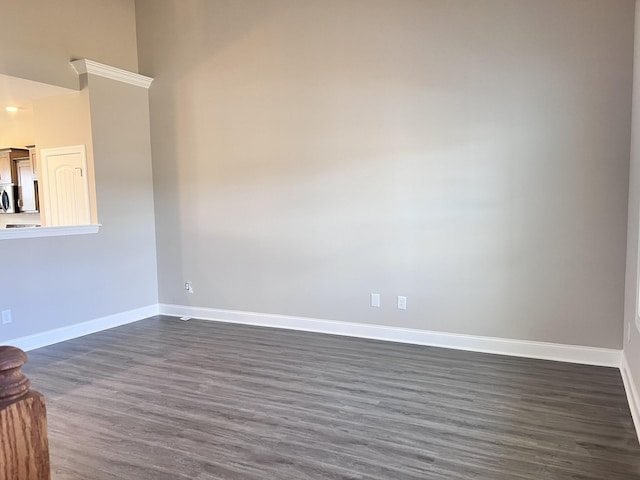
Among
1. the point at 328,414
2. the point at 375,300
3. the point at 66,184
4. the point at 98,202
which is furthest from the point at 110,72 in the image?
the point at 328,414

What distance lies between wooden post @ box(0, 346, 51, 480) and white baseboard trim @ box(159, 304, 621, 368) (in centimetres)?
377

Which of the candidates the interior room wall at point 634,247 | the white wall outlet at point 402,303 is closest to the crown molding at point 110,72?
the white wall outlet at point 402,303

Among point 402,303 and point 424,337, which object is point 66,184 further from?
point 424,337

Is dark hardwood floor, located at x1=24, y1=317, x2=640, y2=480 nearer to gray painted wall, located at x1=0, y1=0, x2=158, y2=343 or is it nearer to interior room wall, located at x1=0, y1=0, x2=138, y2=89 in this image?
gray painted wall, located at x1=0, y1=0, x2=158, y2=343

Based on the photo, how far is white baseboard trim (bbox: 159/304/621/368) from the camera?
3.70 meters

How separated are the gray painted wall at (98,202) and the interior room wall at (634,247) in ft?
16.1

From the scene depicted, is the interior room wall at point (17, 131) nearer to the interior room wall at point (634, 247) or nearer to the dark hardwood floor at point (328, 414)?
the dark hardwood floor at point (328, 414)

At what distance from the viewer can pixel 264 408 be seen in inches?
117

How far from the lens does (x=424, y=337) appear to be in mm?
4270

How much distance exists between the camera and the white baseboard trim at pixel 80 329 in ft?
14.3

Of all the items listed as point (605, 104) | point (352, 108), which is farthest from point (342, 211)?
point (605, 104)

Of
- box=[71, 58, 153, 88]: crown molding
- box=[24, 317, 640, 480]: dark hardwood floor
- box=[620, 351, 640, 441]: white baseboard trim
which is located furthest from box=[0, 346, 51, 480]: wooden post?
box=[71, 58, 153, 88]: crown molding

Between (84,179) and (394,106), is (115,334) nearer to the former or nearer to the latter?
(84,179)

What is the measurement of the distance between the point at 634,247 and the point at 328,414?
7.76 feet
